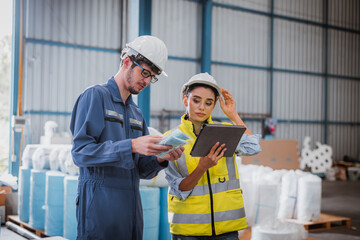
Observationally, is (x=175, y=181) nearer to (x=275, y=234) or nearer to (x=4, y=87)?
(x=275, y=234)

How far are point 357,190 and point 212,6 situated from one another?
21.7 feet

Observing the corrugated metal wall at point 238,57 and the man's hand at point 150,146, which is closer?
the man's hand at point 150,146

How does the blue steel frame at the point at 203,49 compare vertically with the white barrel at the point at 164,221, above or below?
above

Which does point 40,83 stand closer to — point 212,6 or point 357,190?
point 212,6

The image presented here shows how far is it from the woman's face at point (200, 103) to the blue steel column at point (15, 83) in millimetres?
5697

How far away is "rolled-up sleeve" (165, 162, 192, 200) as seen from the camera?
2111 millimetres

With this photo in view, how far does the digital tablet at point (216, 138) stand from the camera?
6.28ft

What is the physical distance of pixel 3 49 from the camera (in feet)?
39.8

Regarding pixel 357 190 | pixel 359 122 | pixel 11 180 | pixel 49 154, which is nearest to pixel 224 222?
pixel 11 180

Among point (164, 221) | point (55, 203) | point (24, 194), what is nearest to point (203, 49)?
point (24, 194)

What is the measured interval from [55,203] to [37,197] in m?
0.59

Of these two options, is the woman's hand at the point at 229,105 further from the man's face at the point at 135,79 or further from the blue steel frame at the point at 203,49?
the blue steel frame at the point at 203,49

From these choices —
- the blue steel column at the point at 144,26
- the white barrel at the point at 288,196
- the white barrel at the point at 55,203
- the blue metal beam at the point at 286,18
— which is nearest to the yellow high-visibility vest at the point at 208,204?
the white barrel at the point at 55,203

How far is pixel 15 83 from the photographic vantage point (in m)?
7.51
